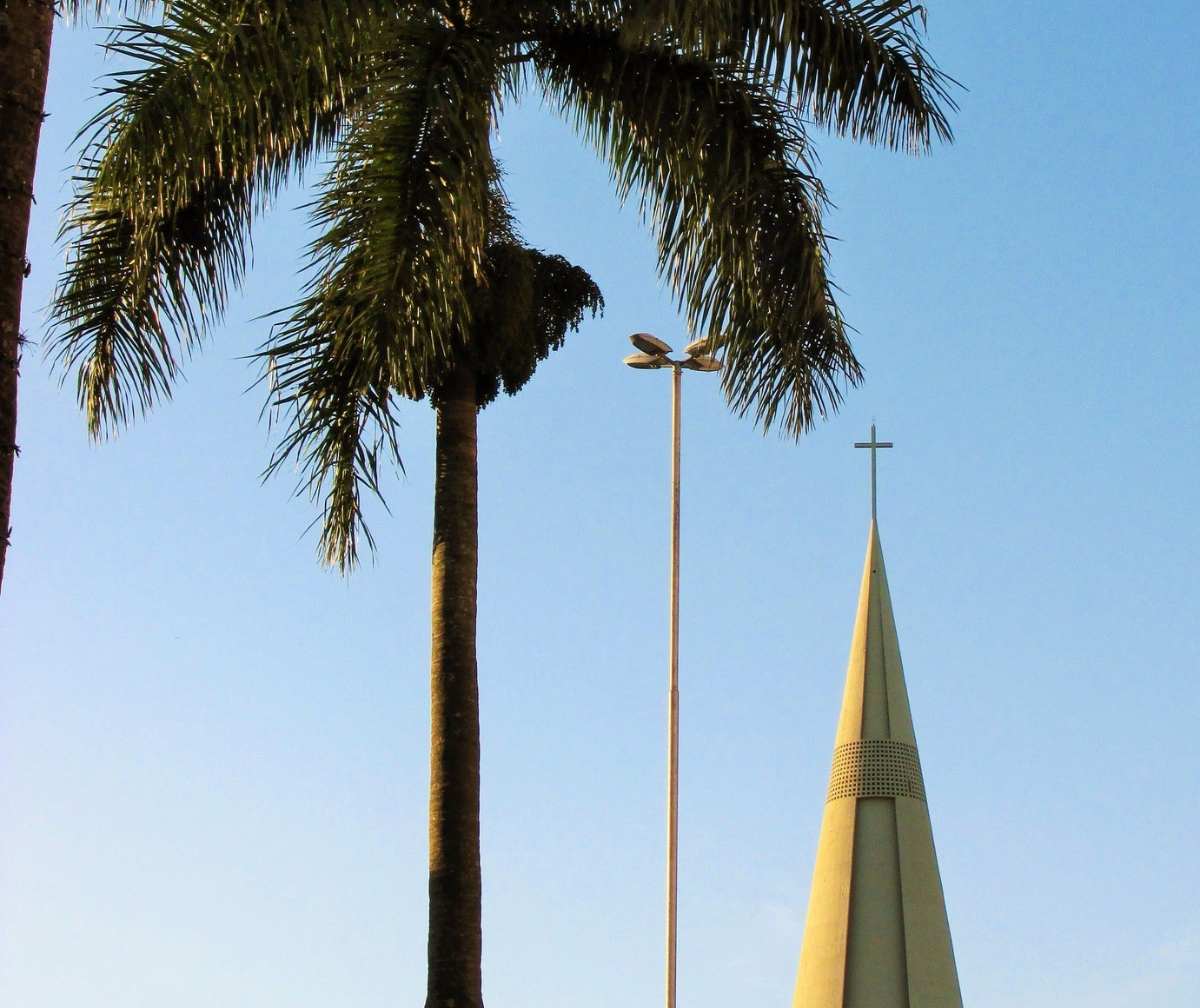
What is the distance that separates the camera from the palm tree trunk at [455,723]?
12.1m

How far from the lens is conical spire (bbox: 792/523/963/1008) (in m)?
31.0

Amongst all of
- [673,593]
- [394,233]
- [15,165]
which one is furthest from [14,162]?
[673,593]

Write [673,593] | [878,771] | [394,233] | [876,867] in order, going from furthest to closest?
[878,771], [876,867], [673,593], [394,233]

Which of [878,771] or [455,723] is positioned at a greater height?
[455,723]

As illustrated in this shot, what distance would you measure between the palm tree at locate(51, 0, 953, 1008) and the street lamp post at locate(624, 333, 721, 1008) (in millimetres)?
7505

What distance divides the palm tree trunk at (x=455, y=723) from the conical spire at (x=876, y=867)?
20.0 metres

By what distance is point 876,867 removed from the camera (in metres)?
32.1

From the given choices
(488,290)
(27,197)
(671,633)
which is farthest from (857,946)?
(27,197)

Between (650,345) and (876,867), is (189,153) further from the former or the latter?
(876,867)

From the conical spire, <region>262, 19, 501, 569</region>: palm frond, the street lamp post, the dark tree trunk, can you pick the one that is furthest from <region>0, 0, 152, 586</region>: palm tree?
the conical spire

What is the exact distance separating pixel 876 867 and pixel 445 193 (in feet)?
73.7

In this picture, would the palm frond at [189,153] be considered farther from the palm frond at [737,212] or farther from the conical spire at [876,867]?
the conical spire at [876,867]

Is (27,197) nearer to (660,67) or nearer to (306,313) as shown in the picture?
(306,313)

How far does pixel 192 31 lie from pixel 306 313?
187 centimetres
